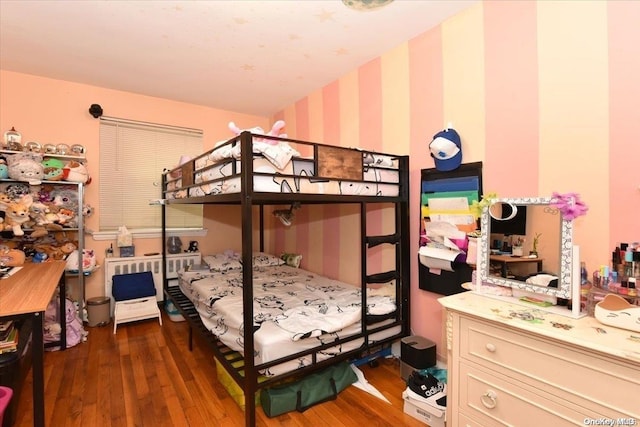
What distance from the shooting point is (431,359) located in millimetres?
2076

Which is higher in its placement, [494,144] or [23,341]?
[494,144]

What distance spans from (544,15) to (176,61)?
2709mm

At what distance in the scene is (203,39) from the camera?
2367 millimetres

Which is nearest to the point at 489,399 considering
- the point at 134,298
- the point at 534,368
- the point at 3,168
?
the point at 534,368

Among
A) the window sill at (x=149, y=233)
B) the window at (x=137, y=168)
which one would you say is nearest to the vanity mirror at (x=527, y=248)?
the window sill at (x=149, y=233)

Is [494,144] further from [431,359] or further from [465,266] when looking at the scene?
[431,359]

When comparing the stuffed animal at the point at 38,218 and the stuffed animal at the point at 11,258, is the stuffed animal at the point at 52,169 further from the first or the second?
the stuffed animal at the point at 11,258

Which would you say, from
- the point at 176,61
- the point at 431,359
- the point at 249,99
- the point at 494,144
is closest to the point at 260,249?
the point at 249,99

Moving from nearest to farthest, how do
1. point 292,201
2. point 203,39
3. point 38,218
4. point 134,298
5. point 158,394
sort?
1. point 292,201
2. point 158,394
3. point 203,39
4. point 38,218
5. point 134,298

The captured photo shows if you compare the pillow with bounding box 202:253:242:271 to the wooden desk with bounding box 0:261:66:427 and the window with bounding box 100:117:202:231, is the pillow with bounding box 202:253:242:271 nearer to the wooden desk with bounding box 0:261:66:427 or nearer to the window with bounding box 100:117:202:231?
the window with bounding box 100:117:202:231

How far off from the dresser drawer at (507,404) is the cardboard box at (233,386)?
3.44 feet

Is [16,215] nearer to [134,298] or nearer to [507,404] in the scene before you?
[134,298]

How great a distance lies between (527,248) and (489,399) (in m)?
0.76

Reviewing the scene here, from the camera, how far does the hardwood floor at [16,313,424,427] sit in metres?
1.77
